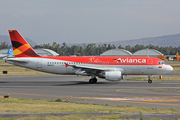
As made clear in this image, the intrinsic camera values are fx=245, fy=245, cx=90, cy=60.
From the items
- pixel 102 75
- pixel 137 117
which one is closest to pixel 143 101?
pixel 137 117

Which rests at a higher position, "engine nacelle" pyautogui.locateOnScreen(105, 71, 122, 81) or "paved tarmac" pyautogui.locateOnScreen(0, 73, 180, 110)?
"engine nacelle" pyautogui.locateOnScreen(105, 71, 122, 81)

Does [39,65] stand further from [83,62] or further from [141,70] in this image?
[141,70]

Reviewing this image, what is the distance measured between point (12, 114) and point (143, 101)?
12.1m

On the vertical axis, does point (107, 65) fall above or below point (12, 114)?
above

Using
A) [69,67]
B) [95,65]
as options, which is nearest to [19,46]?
[69,67]

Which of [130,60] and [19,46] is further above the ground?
[19,46]

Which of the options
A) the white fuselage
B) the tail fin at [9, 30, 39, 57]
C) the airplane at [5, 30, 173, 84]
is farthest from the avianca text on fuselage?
the tail fin at [9, 30, 39, 57]

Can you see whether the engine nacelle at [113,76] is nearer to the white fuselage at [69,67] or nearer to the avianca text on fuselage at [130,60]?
the white fuselage at [69,67]

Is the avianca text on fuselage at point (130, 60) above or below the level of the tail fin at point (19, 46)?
below

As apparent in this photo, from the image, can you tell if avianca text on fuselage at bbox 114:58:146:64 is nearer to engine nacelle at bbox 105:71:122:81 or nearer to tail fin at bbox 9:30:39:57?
engine nacelle at bbox 105:71:122:81

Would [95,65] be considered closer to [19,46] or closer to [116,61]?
[116,61]

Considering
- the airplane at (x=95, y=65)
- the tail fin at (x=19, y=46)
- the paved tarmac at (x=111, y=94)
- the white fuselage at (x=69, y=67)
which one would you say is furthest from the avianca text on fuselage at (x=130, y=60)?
the tail fin at (x=19, y=46)

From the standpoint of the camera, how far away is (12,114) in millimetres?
14711

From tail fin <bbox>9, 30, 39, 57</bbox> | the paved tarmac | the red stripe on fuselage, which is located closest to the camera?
the paved tarmac
